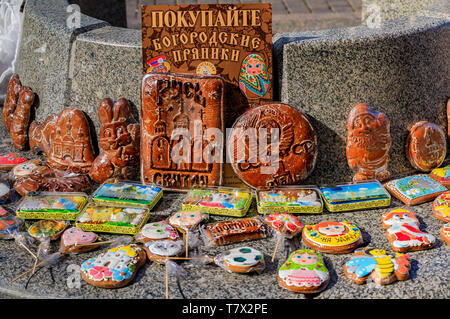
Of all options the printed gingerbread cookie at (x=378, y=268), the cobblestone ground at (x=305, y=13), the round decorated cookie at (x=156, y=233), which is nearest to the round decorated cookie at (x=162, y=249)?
the round decorated cookie at (x=156, y=233)

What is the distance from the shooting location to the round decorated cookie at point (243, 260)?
2447 mm

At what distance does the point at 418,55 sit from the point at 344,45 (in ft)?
1.47

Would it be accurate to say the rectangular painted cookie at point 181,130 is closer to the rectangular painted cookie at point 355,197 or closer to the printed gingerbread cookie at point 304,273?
the rectangular painted cookie at point 355,197

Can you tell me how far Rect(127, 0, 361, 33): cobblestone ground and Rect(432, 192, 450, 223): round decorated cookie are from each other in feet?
8.69

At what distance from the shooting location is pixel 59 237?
2754 millimetres

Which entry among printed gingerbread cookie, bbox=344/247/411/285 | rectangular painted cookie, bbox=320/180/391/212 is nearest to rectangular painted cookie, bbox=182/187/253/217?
rectangular painted cookie, bbox=320/180/391/212

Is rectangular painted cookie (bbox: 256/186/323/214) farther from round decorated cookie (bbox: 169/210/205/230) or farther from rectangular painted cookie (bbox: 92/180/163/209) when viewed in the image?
rectangular painted cookie (bbox: 92/180/163/209)

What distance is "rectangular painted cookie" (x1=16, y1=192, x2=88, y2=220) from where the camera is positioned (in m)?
2.86

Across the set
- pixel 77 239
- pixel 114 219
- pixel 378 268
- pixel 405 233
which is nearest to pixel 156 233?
pixel 114 219

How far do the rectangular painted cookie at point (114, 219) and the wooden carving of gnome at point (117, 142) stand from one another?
1.12 ft

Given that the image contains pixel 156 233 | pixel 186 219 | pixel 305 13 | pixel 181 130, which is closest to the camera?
pixel 156 233

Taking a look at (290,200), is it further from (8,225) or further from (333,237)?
(8,225)

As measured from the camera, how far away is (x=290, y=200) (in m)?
2.91

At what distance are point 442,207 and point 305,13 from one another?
307 cm
